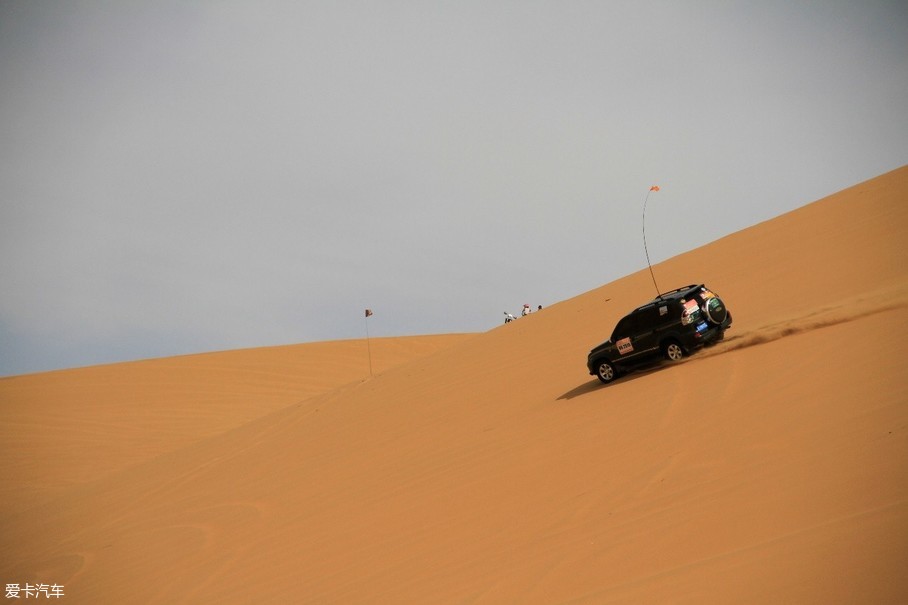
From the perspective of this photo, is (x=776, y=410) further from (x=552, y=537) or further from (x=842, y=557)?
(x=842, y=557)

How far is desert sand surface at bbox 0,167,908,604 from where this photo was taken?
4.47 metres

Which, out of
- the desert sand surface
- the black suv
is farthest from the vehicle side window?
the desert sand surface

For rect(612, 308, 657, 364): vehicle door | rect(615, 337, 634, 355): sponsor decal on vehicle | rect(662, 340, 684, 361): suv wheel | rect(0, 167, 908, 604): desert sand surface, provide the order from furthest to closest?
rect(615, 337, 634, 355): sponsor decal on vehicle, rect(612, 308, 657, 364): vehicle door, rect(662, 340, 684, 361): suv wheel, rect(0, 167, 908, 604): desert sand surface

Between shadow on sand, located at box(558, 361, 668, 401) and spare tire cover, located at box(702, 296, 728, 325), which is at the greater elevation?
spare tire cover, located at box(702, 296, 728, 325)

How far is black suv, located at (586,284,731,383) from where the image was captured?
12.2 metres

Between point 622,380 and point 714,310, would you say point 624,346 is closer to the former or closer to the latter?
point 622,380

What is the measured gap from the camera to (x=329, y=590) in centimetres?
653

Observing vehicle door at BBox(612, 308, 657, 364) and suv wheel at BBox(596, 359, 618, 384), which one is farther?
suv wheel at BBox(596, 359, 618, 384)

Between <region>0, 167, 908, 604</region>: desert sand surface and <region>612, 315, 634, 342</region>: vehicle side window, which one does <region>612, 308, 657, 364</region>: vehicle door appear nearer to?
<region>612, 315, 634, 342</region>: vehicle side window

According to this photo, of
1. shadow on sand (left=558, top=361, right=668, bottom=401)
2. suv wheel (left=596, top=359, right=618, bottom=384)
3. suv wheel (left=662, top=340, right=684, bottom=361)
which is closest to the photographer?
suv wheel (left=662, top=340, right=684, bottom=361)

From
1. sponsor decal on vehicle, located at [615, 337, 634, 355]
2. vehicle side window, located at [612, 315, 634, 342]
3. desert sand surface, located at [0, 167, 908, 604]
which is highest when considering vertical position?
vehicle side window, located at [612, 315, 634, 342]

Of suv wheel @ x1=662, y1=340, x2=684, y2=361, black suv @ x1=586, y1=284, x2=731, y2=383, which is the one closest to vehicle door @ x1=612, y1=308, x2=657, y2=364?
black suv @ x1=586, y1=284, x2=731, y2=383

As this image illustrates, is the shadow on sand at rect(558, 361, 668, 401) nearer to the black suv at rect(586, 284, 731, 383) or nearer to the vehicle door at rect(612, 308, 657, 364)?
the black suv at rect(586, 284, 731, 383)

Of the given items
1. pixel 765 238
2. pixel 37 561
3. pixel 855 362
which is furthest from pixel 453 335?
pixel 855 362
